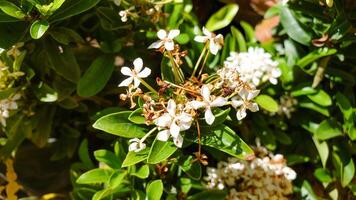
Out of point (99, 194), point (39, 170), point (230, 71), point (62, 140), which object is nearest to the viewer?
point (230, 71)

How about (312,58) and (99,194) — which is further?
(312,58)

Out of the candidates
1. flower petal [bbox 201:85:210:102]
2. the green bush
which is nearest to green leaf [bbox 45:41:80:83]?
the green bush

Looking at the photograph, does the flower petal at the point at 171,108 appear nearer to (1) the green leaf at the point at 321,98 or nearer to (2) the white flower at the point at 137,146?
(2) the white flower at the point at 137,146

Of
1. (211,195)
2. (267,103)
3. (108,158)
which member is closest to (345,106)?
(267,103)

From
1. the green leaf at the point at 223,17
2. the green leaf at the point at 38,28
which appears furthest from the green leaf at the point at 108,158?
the green leaf at the point at 223,17

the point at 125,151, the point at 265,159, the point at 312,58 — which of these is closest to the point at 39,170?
the point at 125,151

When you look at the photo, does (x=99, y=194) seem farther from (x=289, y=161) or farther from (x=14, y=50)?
(x=289, y=161)

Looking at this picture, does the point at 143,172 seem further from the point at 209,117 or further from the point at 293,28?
the point at 293,28
